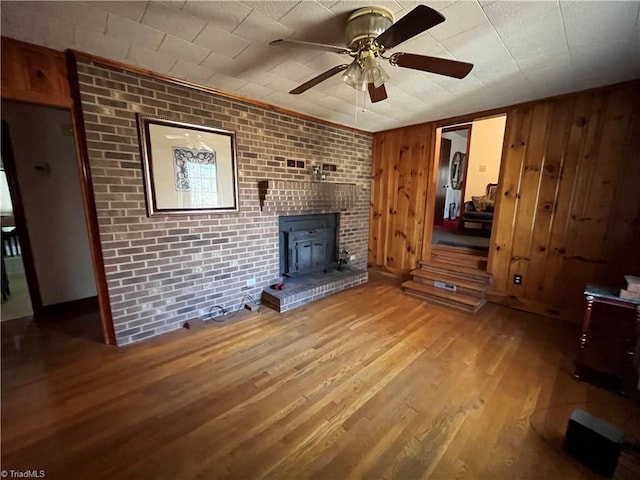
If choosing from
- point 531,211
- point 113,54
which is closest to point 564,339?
point 531,211

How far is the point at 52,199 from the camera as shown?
2.80 meters

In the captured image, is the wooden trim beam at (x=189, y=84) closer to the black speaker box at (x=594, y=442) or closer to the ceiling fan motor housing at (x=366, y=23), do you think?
the ceiling fan motor housing at (x=366, y=23)

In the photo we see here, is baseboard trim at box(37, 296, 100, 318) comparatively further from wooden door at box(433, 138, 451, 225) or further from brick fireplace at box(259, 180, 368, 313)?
wooden door at box(433, 138, 451, 225)

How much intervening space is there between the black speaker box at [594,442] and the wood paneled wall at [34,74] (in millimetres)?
3755

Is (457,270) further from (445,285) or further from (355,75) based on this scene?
(355,75)

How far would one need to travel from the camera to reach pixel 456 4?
1367 mm

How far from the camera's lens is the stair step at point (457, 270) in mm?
3287

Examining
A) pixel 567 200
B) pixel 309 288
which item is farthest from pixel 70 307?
pixel 567 200

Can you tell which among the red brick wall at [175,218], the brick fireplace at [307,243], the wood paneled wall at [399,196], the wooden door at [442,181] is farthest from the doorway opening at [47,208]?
the wooden door at [442,181]

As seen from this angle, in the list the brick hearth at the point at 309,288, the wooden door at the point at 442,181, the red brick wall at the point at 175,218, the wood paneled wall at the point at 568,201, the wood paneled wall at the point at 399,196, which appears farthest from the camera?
the wooden door at the point at 442,181

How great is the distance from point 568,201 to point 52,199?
18.0 feet

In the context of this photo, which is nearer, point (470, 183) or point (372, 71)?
point (372, 71)

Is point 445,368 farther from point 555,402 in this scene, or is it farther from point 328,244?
point 328,244

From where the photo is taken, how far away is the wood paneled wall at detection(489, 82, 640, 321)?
2.43 m
